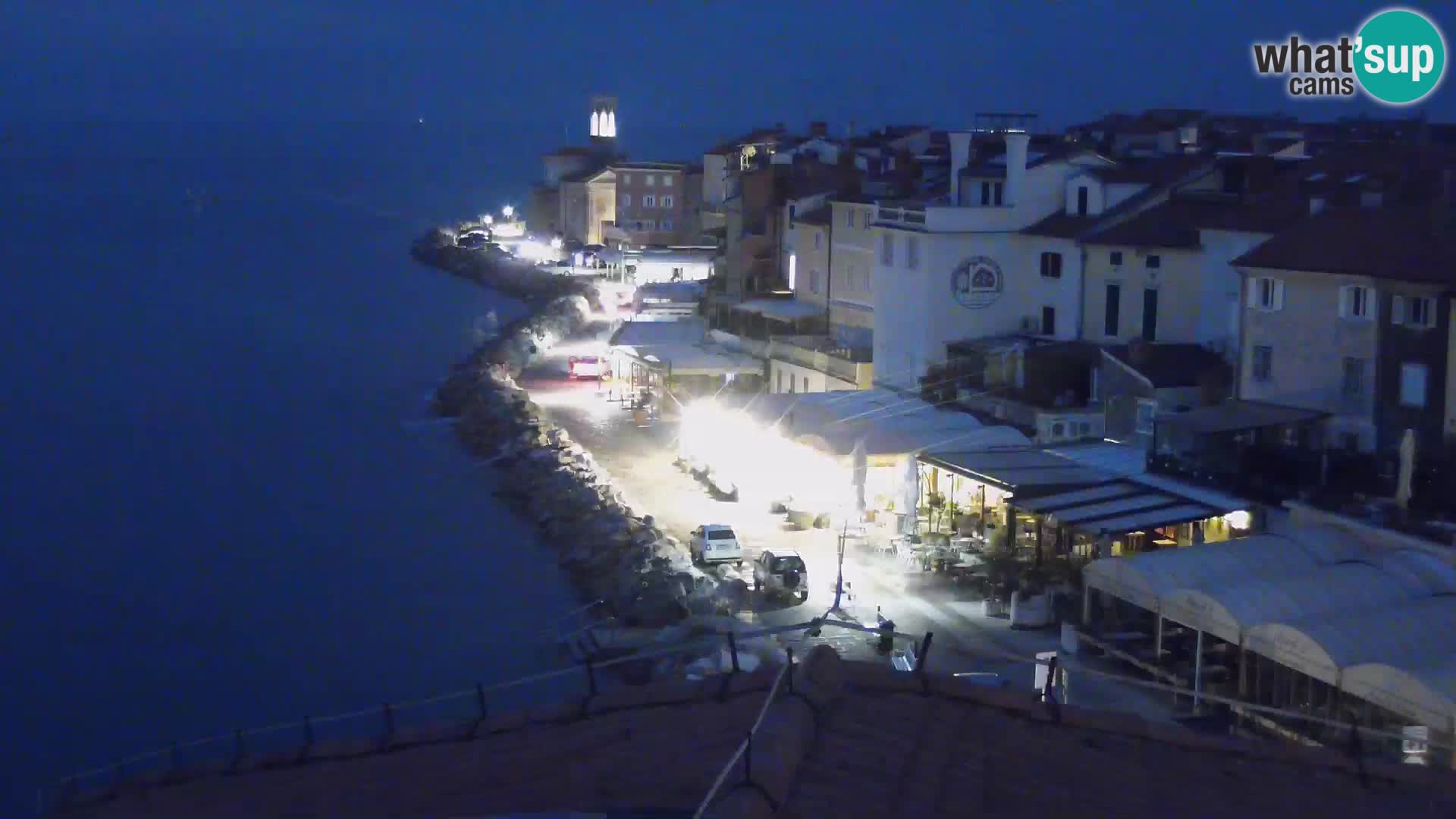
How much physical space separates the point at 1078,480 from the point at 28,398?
63.8 feet

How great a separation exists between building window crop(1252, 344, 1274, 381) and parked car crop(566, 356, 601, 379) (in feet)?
41.4

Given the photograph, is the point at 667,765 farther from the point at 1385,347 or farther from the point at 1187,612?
the point at 1385,347

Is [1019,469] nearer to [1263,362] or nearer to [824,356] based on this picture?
[1263,362]

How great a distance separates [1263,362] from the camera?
1144 cm

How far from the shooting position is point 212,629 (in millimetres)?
12750

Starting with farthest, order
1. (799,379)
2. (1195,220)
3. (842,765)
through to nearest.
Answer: (799,379) < (1195,220) < (842,765)

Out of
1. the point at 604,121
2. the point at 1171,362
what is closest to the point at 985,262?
the point at 1171,362

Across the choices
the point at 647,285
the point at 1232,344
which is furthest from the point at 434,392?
the point at 1232,344

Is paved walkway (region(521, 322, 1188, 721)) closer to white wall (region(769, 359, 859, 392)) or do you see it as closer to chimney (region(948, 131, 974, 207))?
white wall (region(769, 359, 859, 392))

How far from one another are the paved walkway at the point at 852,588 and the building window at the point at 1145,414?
93.6 inches

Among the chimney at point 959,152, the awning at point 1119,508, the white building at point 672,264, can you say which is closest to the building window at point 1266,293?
the awning at point 1119,508

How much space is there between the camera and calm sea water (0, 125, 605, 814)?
1123 centimetres

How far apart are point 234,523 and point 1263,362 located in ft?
32.5

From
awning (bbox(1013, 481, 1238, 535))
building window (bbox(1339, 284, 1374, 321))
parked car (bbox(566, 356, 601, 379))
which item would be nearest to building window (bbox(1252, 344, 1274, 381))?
building window (bbox(1339, 284, 1374, 321))
